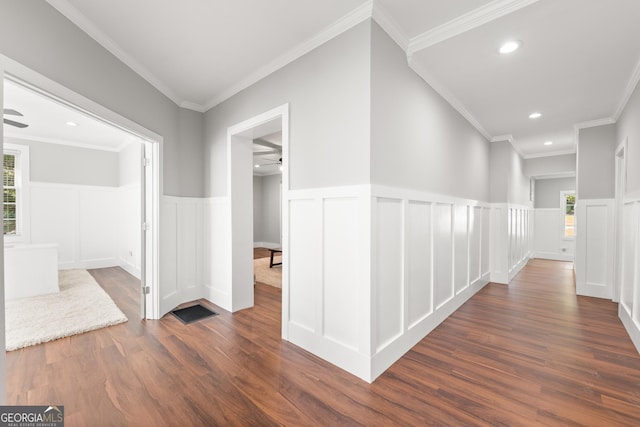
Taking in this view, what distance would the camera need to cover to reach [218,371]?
206 centimetres

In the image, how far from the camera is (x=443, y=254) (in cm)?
299

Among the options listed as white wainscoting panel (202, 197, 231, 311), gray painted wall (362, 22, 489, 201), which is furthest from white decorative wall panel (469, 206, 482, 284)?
white wainscoting panel (202, 197, 231, 311)

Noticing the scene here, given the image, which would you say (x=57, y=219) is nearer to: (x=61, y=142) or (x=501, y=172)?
(x=61, y=142)

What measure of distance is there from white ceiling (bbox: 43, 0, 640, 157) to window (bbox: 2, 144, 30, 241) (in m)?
4.15

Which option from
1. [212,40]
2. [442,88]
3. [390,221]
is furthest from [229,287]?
[442,88]

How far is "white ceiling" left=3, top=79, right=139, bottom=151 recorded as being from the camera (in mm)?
3654

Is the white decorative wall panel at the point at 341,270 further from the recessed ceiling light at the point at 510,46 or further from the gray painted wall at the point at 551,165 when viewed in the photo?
the gray painted wall at the point at 551,165

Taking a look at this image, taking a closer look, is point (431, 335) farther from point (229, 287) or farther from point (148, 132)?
point (148, 132)

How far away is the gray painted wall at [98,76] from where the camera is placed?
1.56 meters

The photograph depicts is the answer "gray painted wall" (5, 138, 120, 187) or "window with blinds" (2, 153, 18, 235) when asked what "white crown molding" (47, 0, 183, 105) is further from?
"window with blinds" (2, 153, 18, 235)

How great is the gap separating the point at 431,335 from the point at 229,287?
235 cm

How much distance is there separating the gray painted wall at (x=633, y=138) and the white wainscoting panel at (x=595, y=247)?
124cm
